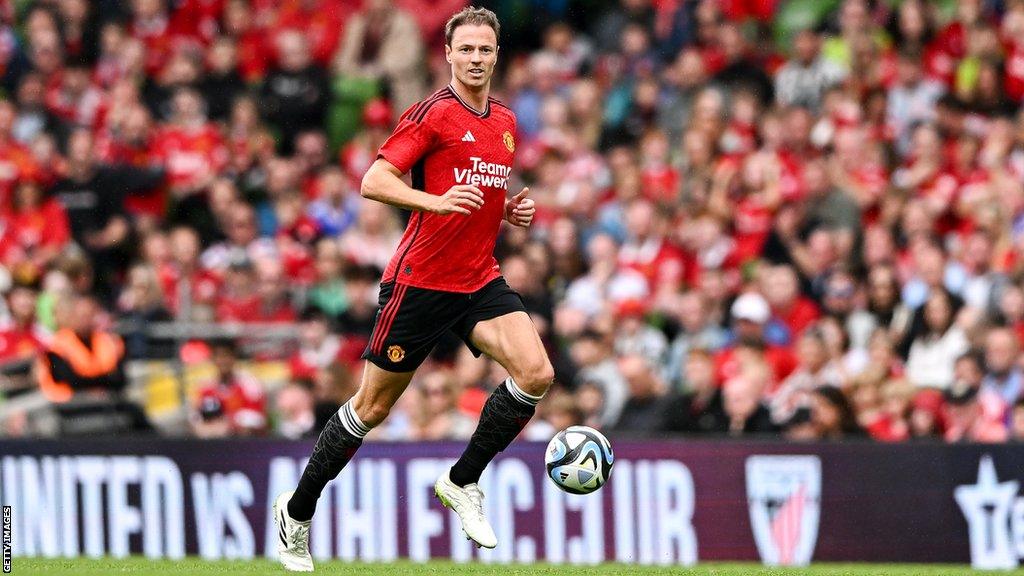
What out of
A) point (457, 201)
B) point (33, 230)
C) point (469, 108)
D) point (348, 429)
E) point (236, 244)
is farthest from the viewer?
point (33, 230)

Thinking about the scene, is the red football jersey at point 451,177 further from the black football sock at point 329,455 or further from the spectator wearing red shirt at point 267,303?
the spectator wearing red shirt at point 267,303

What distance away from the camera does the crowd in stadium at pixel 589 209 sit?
43.0 ft

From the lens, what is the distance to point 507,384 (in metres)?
8.74

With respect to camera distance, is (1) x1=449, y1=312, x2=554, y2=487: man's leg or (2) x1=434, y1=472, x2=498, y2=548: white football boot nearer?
(1) x1=449, y1=312, x2=554, y2=487: man's leg

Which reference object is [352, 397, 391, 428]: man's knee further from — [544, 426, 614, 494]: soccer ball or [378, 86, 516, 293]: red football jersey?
[544, 426, 614, 494]: soccer ball

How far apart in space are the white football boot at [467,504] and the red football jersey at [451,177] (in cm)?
99

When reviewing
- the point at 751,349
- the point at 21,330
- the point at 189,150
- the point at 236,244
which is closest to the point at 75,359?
the point at 21,330

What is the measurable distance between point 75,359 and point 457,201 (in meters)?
6.86

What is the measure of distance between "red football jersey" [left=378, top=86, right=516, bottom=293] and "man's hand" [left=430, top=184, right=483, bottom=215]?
365mm

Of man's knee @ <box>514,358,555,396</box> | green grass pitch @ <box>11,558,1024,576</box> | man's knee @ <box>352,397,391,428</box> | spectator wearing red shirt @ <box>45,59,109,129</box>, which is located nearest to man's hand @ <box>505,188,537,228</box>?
man's knee @ <box>514,358,555,396</box>

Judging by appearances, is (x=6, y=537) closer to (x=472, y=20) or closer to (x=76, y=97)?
(x=472, y=20)

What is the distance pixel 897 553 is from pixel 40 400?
671cm

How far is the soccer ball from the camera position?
887cm

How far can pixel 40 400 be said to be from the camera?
46.7ft
